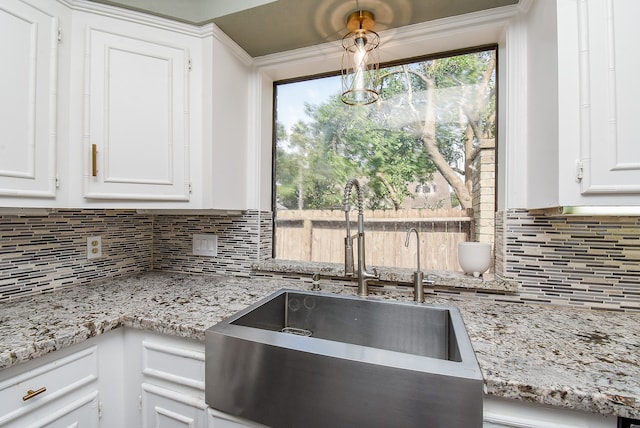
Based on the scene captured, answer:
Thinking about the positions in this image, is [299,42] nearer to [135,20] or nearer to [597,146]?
[135,20]

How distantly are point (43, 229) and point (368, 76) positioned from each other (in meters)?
1.63

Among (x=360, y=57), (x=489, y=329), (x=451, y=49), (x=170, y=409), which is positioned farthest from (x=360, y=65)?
(x=170, y=409)

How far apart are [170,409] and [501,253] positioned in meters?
1.41

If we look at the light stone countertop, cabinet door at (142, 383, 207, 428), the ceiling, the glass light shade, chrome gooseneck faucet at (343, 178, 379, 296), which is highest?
the ceiling

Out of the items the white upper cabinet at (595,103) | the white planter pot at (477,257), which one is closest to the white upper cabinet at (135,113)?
the white planter pot at (477,257)

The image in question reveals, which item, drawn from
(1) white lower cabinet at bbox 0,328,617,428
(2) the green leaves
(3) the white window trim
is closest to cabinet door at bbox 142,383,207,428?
(1) white lower cabinet at bbox 0,328,617,428

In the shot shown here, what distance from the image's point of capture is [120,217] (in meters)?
1.65

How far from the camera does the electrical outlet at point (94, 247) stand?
1497mm

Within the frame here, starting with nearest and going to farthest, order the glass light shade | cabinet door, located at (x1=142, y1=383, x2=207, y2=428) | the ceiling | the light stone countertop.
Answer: the light stone countertop, cabinet door, located at (x1=142, y1=383, x2=207, y2=428), the ceiling, the glass light shade

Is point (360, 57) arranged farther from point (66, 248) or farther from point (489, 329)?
point (66, 248)

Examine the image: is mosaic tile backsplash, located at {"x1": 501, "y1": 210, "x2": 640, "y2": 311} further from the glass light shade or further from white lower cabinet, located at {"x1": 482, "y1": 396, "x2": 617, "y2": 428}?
the glass light shade

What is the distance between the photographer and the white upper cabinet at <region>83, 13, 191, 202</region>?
1190 mm

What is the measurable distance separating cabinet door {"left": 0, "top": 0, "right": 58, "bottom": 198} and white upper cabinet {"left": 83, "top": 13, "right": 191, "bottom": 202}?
112 mm

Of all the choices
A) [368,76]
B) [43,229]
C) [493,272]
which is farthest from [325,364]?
[43,229]
